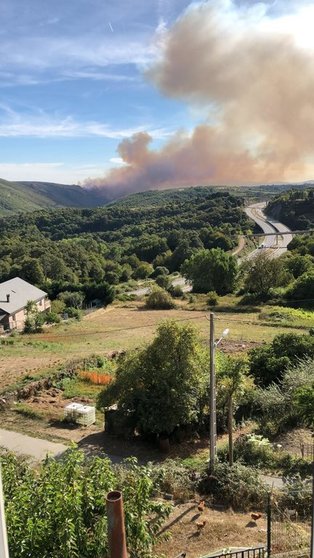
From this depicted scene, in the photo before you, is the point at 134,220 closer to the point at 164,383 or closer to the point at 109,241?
the point at 109,241

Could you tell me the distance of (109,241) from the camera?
95.4 metres

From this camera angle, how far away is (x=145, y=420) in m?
13.6

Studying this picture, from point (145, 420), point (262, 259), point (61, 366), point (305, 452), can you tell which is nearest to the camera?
point (305, 452)

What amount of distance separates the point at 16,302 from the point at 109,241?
53.3 meters

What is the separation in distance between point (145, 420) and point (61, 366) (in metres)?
9.66

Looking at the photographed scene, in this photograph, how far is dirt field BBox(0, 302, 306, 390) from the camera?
24469 millimetres

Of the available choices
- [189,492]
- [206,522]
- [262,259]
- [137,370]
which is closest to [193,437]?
[137,370]

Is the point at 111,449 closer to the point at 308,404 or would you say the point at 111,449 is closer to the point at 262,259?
the point at 308,404

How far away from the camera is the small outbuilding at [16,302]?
135ft

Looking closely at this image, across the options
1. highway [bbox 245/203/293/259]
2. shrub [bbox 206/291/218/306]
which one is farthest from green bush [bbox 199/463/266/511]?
highway [bbox 245/203/293/259]

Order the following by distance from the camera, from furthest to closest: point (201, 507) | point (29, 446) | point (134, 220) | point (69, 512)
Answer: 1. point (134, 220)
2. point (29, 446)
3. point (201, 507)
4. point (69, 512)

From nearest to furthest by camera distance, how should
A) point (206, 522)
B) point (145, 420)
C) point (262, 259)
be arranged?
point (206, 522) → point (145, 420) → point (262, 259)

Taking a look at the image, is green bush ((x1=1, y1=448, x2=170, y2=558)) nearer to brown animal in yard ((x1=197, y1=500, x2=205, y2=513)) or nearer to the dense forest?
brown animal in yard ((x1=197, y1=500, x2=205, y2=513))

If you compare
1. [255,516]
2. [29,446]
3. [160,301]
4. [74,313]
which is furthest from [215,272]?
[255,516]
